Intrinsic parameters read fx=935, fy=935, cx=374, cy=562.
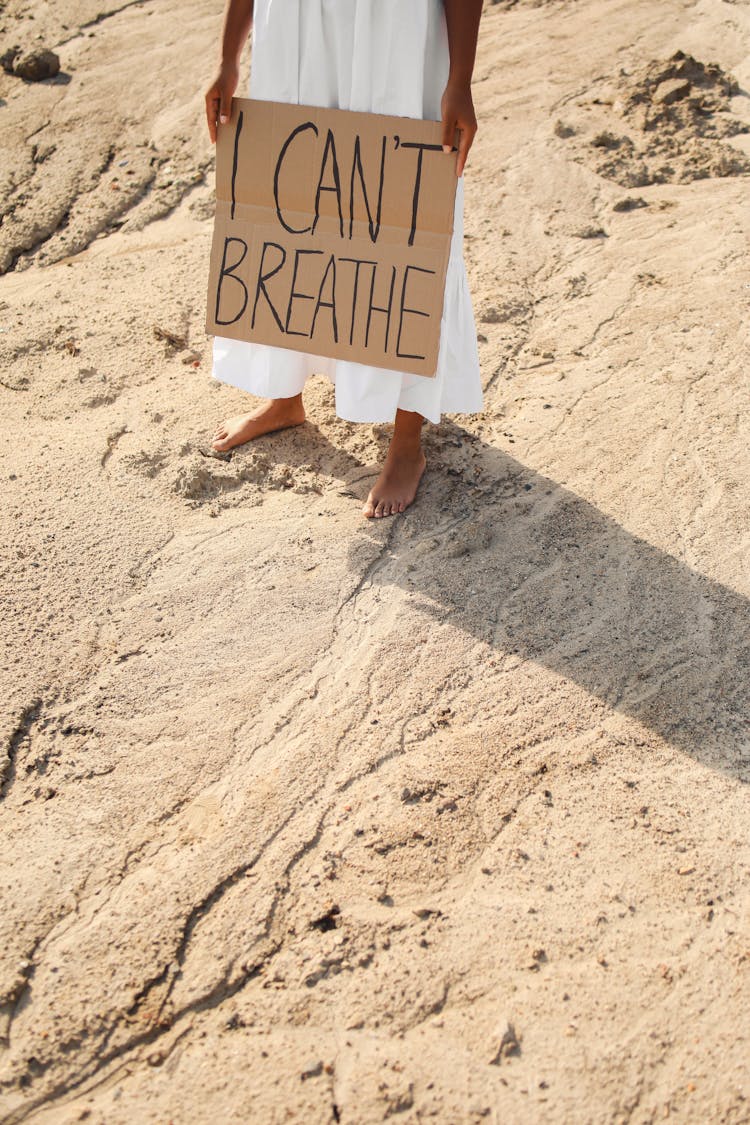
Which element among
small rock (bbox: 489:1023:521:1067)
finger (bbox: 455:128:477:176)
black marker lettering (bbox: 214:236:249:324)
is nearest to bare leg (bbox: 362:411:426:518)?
black marker lettering (bbox: 214:236:249:324)

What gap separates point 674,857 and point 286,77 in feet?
6.64

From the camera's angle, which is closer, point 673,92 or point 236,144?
point 236,144

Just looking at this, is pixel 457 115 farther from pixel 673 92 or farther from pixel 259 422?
pixel 673 92

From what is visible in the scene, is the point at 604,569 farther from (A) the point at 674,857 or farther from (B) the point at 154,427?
(B) the point at 154,427

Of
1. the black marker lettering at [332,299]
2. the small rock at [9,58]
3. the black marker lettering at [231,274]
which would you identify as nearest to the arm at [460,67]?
the black marker lettering at [332,299]

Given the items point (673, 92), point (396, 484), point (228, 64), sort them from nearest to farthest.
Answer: point (228, 64)
point (396, 484)
point (673, 92)

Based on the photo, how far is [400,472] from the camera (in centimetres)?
274

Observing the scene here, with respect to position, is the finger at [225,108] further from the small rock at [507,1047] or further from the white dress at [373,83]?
the small rock at [507,1047]

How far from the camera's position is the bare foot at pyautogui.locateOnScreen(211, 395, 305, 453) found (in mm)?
2938

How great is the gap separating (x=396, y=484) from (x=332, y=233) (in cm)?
72

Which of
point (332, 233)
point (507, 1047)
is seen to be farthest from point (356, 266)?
point (507, 1047)

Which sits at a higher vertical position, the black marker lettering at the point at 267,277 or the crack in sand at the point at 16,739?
the black marker lettering at the point at 267,277

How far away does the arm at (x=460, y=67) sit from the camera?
2123 millimetres

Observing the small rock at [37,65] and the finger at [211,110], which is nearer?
the finger at [211,110]
